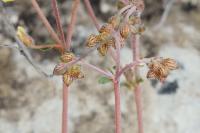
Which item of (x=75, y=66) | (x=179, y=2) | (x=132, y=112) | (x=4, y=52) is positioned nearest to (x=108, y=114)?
(x=132, y=112)

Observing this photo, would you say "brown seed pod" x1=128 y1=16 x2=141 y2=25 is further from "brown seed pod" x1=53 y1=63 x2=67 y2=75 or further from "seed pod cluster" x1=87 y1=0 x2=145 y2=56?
"brown seed pod" x1=53 y1=63 x2=67 y2=75

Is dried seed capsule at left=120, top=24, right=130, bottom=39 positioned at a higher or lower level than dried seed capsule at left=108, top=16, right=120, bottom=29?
lower

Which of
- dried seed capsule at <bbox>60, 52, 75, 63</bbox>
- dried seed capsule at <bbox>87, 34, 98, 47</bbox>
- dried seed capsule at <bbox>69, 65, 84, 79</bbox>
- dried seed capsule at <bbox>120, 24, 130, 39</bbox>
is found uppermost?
dried seed capsule at <bbox>120, 24, 130, 39</bbox>

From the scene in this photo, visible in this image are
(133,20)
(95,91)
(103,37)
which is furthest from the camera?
(95,91)

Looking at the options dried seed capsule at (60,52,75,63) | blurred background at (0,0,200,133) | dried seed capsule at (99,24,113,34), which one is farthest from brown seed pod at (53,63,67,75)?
blurred background at (0,0,200,133)

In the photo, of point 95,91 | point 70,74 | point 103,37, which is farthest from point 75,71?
point 95,91

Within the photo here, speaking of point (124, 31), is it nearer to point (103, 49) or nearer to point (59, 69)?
point (103, 49)

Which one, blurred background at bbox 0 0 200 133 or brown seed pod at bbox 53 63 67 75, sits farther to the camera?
blurred background at bbox 0 0 200 133

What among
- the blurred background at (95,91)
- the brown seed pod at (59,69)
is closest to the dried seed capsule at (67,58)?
the brown seed pod at (59,69)

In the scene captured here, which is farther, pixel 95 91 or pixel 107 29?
pixel 95 91
